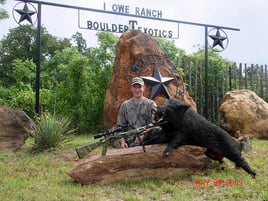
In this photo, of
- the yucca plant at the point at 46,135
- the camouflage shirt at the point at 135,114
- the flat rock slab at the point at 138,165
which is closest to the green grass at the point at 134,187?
the flat rock slab at the point at 138,165

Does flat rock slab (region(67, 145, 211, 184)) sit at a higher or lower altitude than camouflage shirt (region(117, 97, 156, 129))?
lower

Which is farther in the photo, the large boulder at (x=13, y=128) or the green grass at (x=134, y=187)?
the large boulder at (x=13, y=128)

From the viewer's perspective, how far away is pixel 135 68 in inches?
291

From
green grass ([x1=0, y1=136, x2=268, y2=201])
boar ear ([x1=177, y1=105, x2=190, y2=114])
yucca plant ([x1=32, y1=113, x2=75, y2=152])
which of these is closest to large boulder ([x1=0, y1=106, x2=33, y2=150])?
yucca plant ([x1=32, y1=113, x2=75, y2=152])

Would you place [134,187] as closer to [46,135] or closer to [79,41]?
[46,135]

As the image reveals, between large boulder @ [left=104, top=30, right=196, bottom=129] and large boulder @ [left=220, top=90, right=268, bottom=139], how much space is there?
72.9 inches

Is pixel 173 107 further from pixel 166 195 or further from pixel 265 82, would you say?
pixel 265 82

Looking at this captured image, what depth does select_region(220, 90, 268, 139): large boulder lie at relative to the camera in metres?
8.66

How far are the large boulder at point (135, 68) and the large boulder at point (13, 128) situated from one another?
2273mm

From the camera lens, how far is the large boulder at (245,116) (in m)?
8.66

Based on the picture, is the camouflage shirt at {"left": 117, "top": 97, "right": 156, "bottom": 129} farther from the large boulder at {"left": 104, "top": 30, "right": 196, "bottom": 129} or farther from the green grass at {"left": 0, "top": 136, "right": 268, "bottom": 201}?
the large boulder at {"left": 104, "top": 30, "right": 196, "bottom": 129}

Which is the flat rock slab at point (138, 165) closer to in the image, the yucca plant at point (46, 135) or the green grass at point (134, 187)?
the green grass at point (134, 187)

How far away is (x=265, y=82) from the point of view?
12.4 meters

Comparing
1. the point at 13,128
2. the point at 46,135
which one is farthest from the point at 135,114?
the point at 13,128
